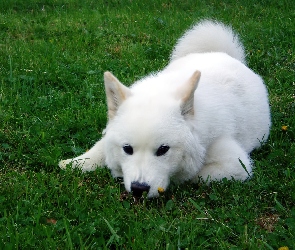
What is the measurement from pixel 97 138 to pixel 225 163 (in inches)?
49.7

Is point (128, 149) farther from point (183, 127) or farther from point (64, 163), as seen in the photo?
point (64, 163)

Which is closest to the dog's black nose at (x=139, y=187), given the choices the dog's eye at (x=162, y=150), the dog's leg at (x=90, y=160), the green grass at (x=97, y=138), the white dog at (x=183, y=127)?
the white dog at (x=183, y=127)

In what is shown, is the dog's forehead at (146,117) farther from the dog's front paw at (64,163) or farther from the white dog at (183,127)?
the dog's front paw at (64,163)

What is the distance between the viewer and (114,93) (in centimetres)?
372

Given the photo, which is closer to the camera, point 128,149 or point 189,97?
point 128,149

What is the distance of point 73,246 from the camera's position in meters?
2.92

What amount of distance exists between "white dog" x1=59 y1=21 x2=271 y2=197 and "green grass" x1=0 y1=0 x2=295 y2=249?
0.47ft

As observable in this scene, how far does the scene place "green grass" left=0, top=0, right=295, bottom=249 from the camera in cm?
307

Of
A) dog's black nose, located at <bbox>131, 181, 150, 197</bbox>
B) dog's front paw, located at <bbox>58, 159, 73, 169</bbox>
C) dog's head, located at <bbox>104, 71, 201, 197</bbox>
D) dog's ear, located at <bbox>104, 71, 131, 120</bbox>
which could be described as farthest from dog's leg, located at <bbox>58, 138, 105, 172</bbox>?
dog's black nose, located at <bbox>131, 181, 150, 197</bbox>

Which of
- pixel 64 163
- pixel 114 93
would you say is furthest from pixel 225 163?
pixel 64 163

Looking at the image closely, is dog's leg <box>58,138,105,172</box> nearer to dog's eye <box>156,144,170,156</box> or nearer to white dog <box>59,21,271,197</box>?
white dog <box>59,21,271,197</box>

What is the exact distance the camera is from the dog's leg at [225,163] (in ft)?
12.5

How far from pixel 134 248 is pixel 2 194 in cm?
112

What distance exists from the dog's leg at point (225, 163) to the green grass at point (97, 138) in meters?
0.10
